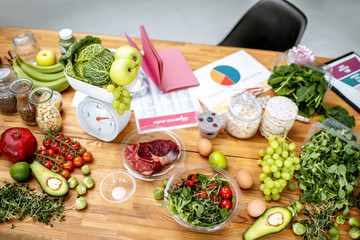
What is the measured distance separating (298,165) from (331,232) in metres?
0.28

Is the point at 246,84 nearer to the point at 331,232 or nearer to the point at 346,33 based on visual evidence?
the point at 331,232

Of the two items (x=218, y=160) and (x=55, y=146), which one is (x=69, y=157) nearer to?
(x=55, y=146)

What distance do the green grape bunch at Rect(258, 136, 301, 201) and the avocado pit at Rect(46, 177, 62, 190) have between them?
85cm

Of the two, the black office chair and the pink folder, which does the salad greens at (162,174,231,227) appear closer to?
the pink folder

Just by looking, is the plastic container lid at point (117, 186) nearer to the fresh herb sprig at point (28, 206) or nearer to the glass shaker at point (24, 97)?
the fresh herb sprig at point (28, 206)

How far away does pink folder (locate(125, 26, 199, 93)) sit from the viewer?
1.55 m

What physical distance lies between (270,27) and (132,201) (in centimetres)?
152

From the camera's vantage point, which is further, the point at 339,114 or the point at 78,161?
the point at 339,114

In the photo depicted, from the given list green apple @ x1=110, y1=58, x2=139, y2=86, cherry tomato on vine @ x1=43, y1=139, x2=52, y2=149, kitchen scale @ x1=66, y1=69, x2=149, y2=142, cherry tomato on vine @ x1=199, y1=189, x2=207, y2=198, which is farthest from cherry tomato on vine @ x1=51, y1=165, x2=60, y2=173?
cherry tomato on vine @ x1=199, y1=189, x2=207, y2=198

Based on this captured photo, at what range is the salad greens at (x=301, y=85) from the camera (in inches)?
59.7

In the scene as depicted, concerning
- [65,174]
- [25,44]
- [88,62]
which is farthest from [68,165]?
[25,44]

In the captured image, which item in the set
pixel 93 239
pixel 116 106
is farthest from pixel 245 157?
pixel 93 239

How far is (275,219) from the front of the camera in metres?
1.12

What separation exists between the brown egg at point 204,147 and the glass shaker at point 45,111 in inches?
27.7
